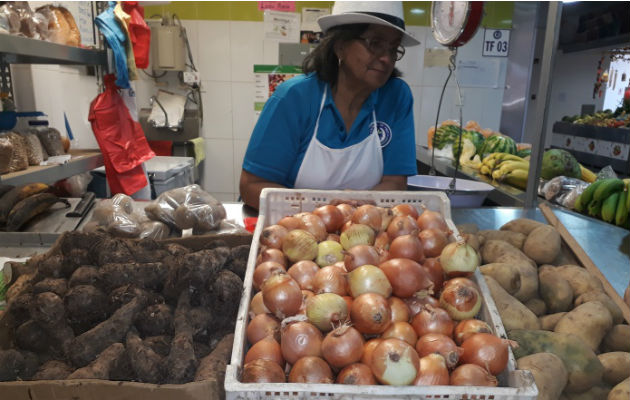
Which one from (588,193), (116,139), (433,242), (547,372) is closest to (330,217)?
(433,242)

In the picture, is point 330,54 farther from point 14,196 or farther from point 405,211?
point 14,196

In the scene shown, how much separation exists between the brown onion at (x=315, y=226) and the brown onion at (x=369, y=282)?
0.84ft

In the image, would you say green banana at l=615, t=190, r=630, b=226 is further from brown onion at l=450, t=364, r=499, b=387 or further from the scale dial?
brown onion at l=450, t=364, r=499, b=387

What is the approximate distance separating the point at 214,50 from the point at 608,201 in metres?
4.19

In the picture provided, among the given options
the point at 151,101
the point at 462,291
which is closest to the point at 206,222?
the point at 462,291

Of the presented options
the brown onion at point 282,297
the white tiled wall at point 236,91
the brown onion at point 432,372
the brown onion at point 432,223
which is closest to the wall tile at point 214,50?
the white tiled wall at point 236,91

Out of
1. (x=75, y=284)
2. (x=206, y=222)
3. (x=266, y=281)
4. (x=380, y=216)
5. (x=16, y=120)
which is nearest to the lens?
(x=266, y=281)

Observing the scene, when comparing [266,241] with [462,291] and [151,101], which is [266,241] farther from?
[151,101]

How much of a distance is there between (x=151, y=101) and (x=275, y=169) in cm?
349

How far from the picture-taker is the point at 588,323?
1.15 meters

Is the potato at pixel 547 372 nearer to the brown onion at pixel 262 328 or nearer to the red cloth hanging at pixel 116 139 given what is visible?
the brown onion at pixel 262 328

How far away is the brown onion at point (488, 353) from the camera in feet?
2.56

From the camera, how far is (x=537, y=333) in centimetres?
111

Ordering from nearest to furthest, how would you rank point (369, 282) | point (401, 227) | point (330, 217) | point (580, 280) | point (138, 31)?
1. point (369, 282)
2. point (401, 227)
3. point (330, 217)
4. point (580, 280)
5. point (138, 31)
